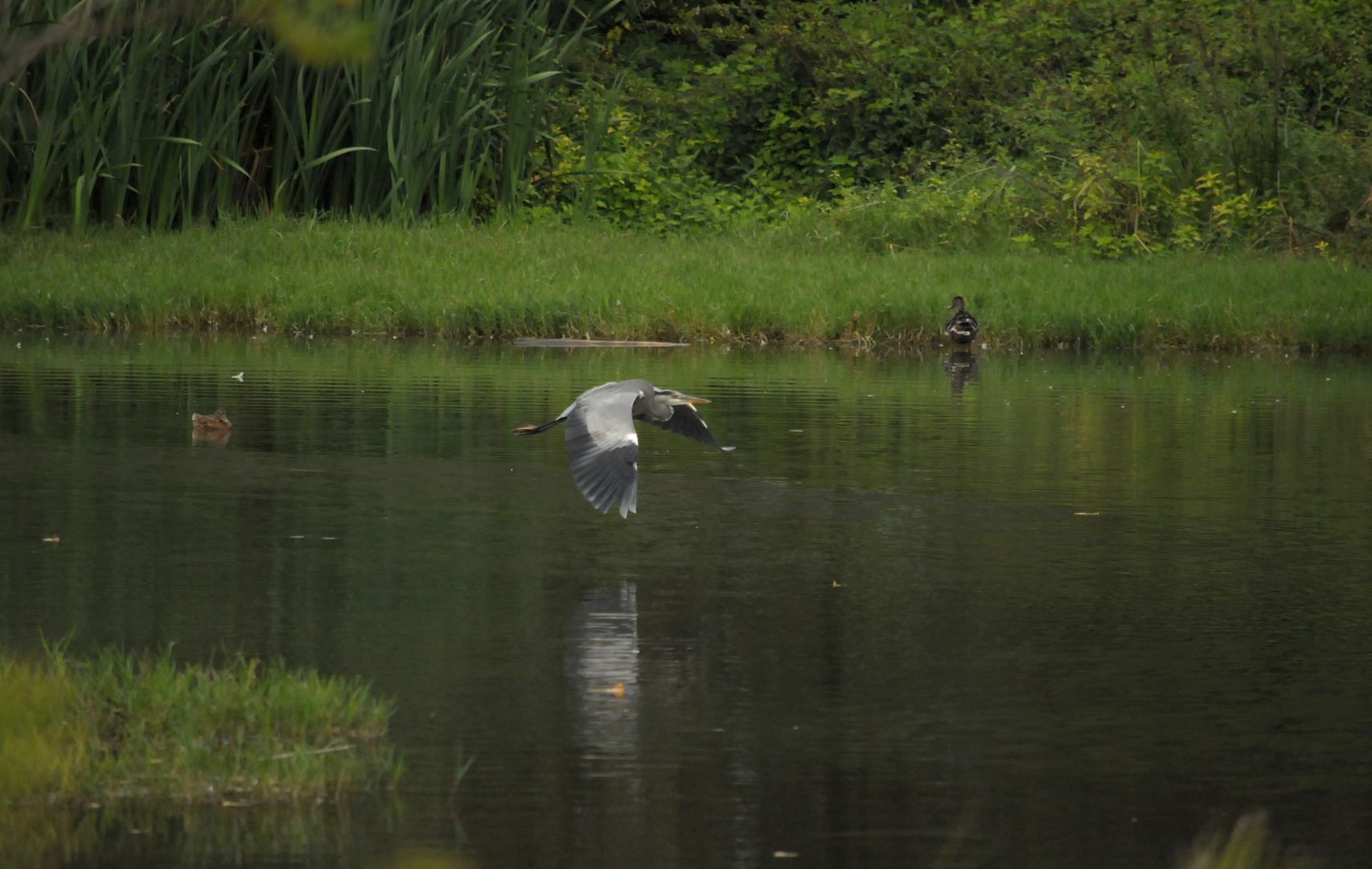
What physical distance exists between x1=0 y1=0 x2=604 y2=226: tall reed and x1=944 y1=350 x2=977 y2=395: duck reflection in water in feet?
21.7

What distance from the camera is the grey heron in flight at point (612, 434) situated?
643cm

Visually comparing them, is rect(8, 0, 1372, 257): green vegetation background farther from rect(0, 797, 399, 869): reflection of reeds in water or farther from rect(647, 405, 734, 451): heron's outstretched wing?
rect(0, 797, 399, 869): reflection of reeds in water

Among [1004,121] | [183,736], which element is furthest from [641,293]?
[183,736]

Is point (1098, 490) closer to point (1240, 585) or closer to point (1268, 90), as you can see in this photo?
point (1240, 585)

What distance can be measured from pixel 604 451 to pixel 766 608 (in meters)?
0.79

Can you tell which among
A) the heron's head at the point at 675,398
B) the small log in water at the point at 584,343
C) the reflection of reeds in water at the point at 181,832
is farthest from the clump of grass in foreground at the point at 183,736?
the small log in water at the point at 584,343

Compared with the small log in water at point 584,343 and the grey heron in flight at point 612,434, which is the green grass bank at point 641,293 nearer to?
the small log in water at point 584,343

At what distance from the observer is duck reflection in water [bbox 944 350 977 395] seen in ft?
47.9

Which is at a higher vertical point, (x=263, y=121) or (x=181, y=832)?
(x=263, y=121)

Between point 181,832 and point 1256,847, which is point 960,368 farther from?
point 181,832

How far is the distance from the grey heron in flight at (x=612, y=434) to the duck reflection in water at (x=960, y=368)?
6.32 metres

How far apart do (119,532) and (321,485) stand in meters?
1.45

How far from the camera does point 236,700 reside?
4598 millimetres

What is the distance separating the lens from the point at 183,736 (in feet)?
14.4
